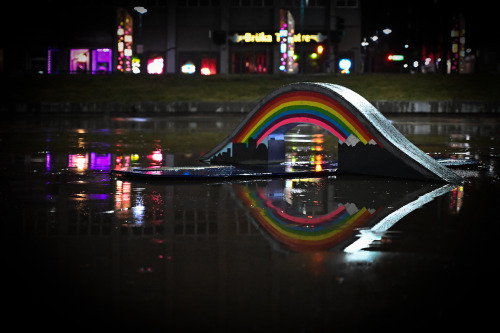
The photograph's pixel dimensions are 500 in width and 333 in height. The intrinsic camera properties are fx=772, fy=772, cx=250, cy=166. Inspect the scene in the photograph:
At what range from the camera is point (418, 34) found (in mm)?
128125

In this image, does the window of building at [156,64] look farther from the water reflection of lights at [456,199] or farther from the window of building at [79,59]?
the water reflection of lights at [456,199]

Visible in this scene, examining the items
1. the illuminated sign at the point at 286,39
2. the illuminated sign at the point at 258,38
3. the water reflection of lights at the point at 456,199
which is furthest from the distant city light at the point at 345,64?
the water reflection of lights at the point at 456,199

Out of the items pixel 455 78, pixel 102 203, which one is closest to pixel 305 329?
pixel 102 203

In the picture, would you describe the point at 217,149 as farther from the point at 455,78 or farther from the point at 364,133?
the point at 455,78

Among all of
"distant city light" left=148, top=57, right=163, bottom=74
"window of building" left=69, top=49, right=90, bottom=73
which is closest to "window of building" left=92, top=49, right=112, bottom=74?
"window of building" left=69, top=49, right=90, bottom=73

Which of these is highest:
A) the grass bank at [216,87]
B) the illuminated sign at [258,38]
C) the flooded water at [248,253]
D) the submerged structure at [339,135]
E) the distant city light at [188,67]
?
the illuminated sign at [258,38]

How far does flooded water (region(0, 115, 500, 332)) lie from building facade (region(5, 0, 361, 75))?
6244cm

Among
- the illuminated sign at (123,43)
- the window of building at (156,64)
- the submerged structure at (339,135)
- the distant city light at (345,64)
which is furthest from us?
the window of building at (156,64)

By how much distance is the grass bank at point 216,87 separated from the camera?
41003mm

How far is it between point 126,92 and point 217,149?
31.1 m

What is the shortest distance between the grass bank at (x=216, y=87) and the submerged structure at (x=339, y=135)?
27045 mm

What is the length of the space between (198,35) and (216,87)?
28857 mm

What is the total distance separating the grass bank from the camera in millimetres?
41003

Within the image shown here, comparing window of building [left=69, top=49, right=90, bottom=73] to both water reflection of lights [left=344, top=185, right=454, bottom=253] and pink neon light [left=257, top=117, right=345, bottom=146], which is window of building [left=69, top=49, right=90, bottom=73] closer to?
pink neon light [left=257, top=117, right=345, bottom=146]
